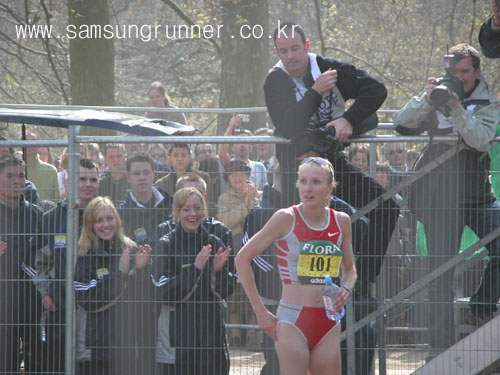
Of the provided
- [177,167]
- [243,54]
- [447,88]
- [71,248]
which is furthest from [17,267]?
[243,54]

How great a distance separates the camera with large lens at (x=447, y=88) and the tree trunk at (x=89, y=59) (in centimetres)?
756

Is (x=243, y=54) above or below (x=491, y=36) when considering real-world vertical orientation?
above

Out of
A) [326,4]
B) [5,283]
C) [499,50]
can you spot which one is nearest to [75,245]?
[5,283]

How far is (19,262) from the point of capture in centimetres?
611

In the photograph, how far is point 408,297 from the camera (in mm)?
6156

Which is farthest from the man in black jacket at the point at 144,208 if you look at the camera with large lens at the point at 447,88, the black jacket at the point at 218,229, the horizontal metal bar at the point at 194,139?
the camera with large lens at the point at 447,88

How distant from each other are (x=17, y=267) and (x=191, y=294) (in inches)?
53.3

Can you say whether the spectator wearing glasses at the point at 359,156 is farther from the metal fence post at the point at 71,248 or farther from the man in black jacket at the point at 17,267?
the man in black jacket at the point at 17,267

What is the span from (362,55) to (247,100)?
9.34 metres

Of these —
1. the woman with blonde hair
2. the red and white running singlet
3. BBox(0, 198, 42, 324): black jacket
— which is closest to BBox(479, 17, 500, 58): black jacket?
the red and white running singlet

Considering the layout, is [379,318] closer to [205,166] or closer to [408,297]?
[408,297]

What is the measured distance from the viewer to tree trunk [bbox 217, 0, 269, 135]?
46.4ft

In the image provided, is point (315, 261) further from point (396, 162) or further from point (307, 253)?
point (396, 162)

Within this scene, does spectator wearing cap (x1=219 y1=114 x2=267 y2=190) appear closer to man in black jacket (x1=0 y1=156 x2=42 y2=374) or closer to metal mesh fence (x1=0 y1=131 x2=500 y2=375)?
metal mesh fence (x1=0 y1=131 x2=500 y2=375)
